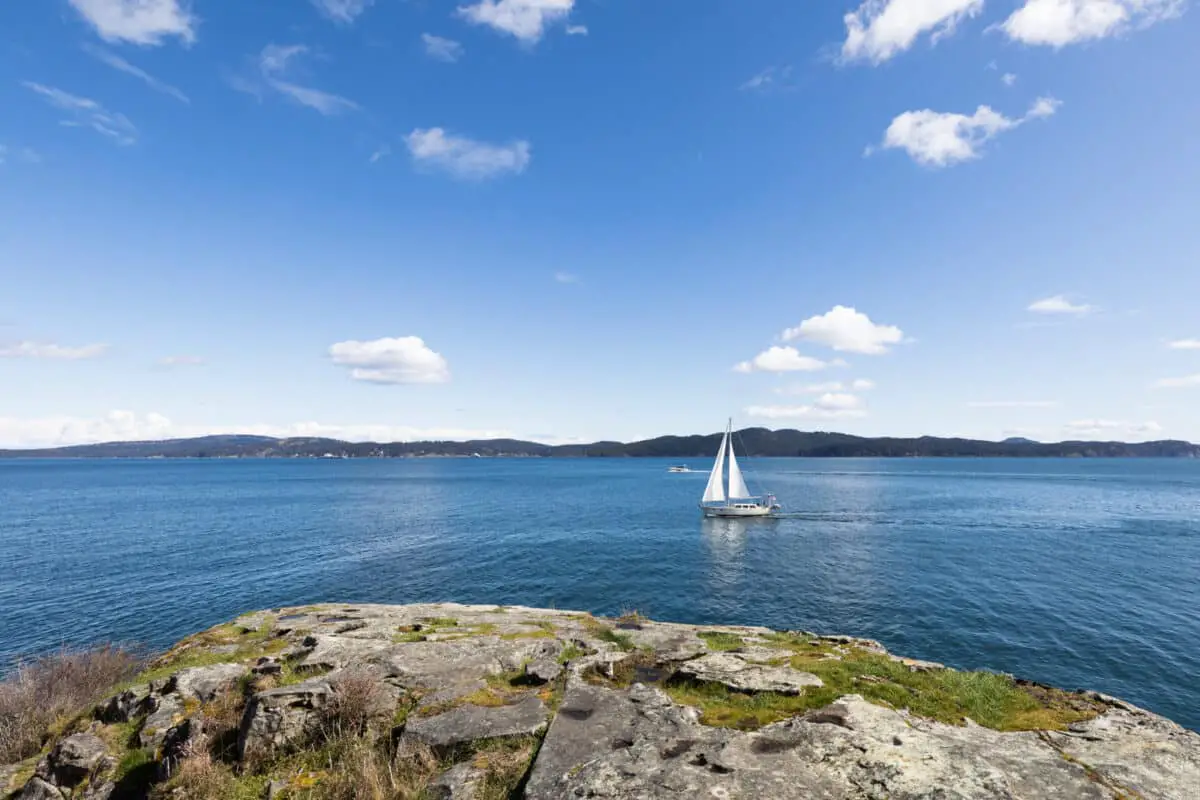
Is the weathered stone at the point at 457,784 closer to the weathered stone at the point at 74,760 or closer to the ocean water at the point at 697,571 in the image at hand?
the weathered stone at the point at 74,760

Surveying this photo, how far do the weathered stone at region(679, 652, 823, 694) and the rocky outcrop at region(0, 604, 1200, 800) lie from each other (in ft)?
0.27

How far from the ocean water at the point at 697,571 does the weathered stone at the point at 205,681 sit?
23.9 m

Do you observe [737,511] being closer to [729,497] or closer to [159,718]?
[729,497]

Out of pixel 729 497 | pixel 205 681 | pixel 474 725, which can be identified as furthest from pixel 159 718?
pixel 729 497

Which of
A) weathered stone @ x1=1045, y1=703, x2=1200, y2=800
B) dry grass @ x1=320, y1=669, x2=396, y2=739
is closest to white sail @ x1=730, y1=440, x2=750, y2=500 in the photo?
weathered stone @ x1=1045, y1=703, x2=1200, y2=800

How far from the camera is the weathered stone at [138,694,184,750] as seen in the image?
1351 centimetres

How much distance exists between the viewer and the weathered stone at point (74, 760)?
12.7 metres

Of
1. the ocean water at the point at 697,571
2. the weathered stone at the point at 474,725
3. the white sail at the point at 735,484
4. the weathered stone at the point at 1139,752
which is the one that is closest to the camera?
the weathered stone at the point at 1139,752

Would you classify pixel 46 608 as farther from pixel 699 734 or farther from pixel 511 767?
pixel 699 734

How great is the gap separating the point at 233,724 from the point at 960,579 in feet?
177

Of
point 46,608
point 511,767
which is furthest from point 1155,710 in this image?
point 46,608

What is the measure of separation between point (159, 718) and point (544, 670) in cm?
1010

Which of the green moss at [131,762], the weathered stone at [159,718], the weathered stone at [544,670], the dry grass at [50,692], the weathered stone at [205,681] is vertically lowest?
the dry grass at [50,692]

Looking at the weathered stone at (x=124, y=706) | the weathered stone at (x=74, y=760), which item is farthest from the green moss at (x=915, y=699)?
the weathered stone at (x=124, y=706)
